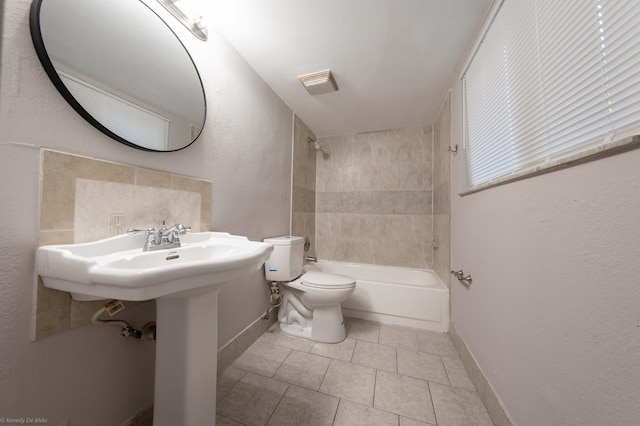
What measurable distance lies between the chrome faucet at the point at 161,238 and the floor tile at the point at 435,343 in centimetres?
168

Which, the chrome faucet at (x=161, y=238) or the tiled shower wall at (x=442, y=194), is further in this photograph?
the tiled shower wall at (x=442, y=194)

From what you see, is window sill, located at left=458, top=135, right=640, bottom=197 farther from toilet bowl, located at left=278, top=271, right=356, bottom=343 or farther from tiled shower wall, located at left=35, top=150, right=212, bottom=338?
tiled shower wall, located at left=35, top=150, right=212, bottom=338

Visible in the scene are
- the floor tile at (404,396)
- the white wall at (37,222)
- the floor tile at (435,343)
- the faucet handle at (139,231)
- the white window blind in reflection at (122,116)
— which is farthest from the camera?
the floor tile at (435,343)

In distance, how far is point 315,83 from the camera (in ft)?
4.95

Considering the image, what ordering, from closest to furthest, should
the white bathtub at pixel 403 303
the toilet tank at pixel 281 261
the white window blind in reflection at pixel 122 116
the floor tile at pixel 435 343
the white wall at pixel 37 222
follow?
1. the white wall at pixel 37 222
2. the white window blind in reflection at pixel 122 116
3. the floor tile at pixel 435 343
4. the toilet tank at pixel 281 261
5. the white bathtub at pixel 403 303

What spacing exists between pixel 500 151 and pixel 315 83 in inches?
48.4

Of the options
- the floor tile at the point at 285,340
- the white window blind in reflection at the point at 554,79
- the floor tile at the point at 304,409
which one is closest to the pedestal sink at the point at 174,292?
the floor tile at the point at 304,409

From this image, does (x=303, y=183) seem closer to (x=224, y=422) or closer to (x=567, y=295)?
(x=224, y=422)

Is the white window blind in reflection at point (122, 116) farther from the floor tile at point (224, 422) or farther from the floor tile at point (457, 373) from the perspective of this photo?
the floor tile at point (457, 373)

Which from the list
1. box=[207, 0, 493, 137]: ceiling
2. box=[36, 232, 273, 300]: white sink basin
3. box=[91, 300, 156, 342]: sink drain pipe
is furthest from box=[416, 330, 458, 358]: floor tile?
box=[207, 0, 493, 137]: ceiling

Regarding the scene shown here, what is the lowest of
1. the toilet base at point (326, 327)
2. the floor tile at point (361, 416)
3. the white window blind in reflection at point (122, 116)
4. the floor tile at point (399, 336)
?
the floor tile at point (399, 336)

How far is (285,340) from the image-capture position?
1533 millimetres

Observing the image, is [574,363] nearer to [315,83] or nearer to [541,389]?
[541,389]

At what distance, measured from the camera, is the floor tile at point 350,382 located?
3.51 ft
